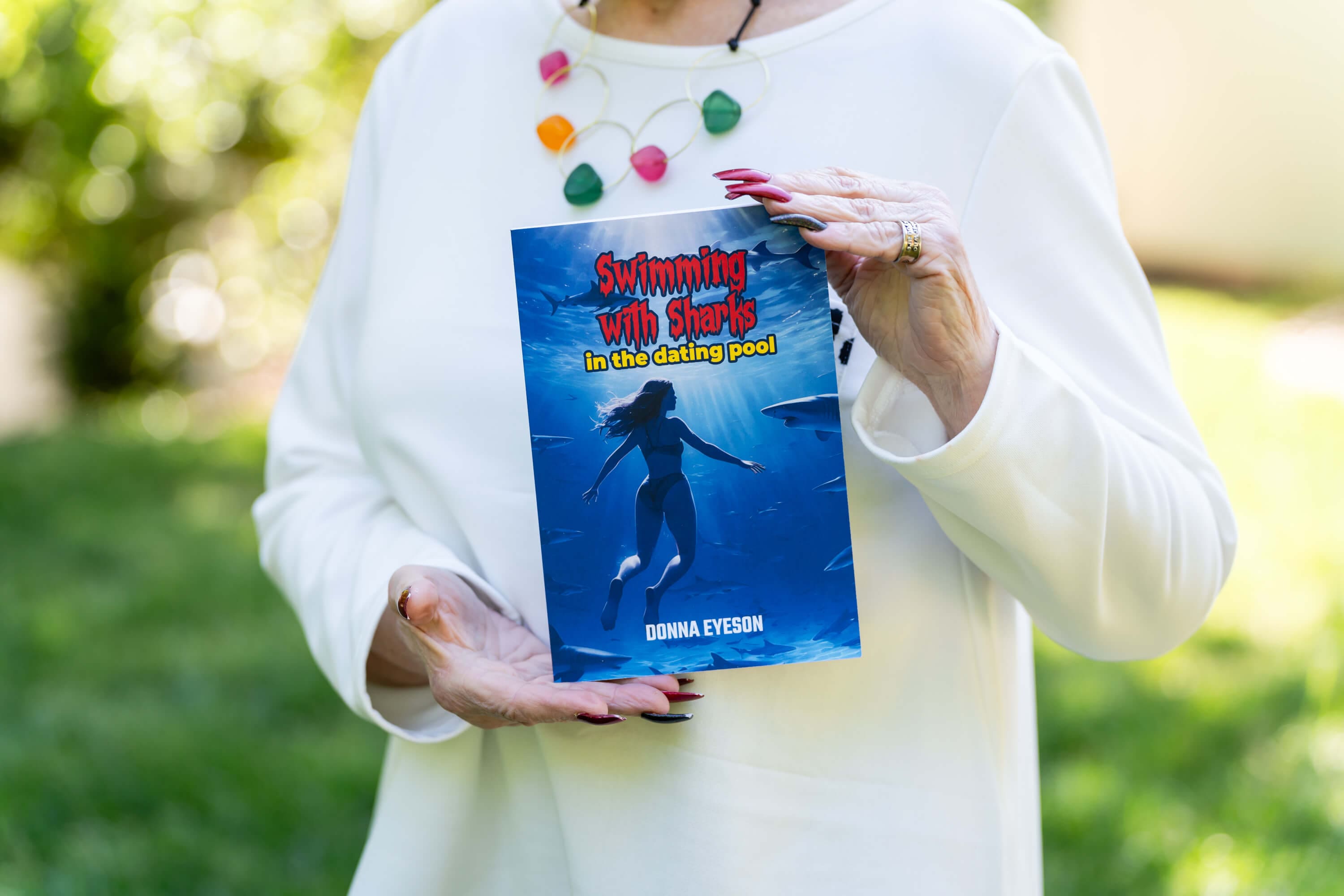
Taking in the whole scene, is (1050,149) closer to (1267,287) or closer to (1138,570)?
(1138,570)

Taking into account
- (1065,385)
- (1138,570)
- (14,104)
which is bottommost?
(1138,570)

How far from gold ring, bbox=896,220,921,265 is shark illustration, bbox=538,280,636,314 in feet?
0.79

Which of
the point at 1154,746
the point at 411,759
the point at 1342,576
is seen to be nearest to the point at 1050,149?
the point at 411,759

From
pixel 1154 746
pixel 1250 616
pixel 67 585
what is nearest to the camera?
pixel 1154 746

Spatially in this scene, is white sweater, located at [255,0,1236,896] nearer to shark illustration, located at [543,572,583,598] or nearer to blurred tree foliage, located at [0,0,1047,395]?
shark illustration, located at [543,572,583,598]

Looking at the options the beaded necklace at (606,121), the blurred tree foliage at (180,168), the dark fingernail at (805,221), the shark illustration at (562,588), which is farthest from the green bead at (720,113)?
the blurred tree foliage at (180,168)

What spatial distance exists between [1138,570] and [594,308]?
0.57 meters

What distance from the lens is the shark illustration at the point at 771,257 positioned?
0.97m

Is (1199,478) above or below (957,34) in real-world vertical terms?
below

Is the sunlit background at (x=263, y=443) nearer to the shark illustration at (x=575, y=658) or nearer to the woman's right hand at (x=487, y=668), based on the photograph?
the woman's right hand at (x=487, y=668)

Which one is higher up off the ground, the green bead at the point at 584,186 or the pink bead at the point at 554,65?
the pink bead at the point at 554,65

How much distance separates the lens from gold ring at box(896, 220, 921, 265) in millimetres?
916

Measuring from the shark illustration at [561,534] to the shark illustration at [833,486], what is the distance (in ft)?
0.73

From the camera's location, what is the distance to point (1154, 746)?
2.83 meters
